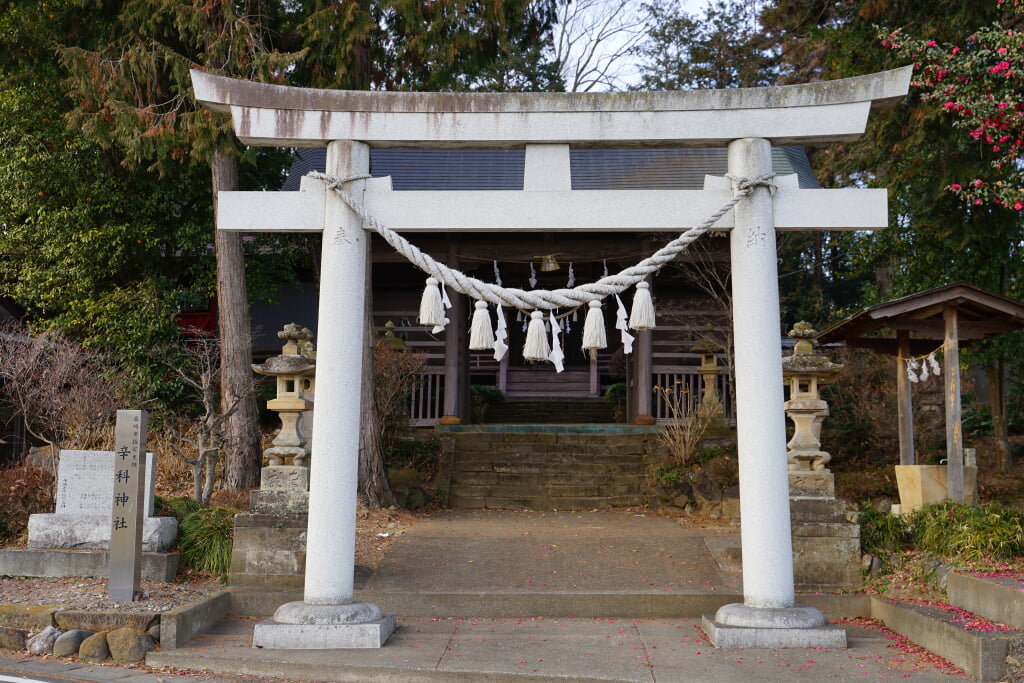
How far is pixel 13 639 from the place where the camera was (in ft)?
21.8

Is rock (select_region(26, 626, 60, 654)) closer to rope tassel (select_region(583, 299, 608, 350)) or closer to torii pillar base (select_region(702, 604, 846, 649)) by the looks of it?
rope tassel (select_region(583, 299, 608, 350))

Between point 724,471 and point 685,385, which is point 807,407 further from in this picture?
point 685,385

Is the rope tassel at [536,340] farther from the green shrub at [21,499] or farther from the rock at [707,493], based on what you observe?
the green shrub at [21,499]

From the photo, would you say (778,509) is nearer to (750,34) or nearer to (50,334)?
(50,334)

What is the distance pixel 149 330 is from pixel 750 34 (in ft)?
50.1

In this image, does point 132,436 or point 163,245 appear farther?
point 163,245

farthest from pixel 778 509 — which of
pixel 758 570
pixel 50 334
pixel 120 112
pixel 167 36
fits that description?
pixel 50 334

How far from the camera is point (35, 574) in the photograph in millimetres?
7922

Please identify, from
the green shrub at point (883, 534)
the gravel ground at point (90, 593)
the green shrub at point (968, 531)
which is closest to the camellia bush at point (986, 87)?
the green shrub at point (968, 531)

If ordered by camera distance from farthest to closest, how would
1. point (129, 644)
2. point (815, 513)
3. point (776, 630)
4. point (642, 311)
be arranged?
point (815, 513) → point (642, 311) → point (129, 644) → point (776, 630)

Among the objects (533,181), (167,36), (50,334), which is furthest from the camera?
(50,334)

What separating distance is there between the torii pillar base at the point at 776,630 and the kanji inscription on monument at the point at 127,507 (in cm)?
469

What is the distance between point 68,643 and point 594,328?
459 centimetres

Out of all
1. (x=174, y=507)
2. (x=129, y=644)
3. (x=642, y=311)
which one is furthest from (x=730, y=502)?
(x=129, y=644)
